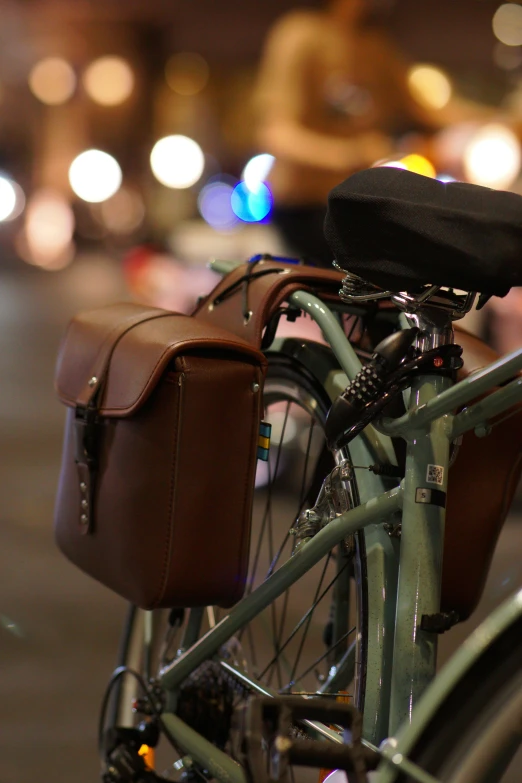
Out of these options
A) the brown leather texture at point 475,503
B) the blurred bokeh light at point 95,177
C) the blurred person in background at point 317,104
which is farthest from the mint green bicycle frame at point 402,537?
the blurred bokeh light at point 95,177

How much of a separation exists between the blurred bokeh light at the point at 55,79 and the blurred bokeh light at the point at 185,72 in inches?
90.2

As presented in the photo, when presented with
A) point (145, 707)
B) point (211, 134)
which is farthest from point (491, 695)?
point (211, 134)

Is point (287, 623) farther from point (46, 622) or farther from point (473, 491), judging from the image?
point (46, 622)

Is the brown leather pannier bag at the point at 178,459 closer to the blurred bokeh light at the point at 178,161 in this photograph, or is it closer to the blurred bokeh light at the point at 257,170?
the blurred bokeh light at the point at 257,170

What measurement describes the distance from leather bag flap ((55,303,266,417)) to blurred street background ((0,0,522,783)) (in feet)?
1.71

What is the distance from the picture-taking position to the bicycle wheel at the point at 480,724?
1.06 meters

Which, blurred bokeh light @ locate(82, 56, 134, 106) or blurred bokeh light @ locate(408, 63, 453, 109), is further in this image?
blurred bokeh light @ locate(82, 56, 134, 106)

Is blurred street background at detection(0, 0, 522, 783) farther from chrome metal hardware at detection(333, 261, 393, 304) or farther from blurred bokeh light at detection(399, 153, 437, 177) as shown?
chrome metal hardware at detection(333, 261, 393, 304)

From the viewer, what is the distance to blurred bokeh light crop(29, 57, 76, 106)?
2375 centimetres

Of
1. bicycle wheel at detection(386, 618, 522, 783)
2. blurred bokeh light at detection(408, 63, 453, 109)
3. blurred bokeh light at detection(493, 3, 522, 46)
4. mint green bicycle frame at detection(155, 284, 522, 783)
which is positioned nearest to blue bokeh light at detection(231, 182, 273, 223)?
blurred bokeh light at detection(408, 63, 453, 109)

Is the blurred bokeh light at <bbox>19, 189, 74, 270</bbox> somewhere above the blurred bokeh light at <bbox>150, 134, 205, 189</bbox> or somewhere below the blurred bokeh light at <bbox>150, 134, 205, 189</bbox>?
below

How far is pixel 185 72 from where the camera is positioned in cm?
2494

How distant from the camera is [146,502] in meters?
1.59

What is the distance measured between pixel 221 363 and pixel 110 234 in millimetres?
19918
